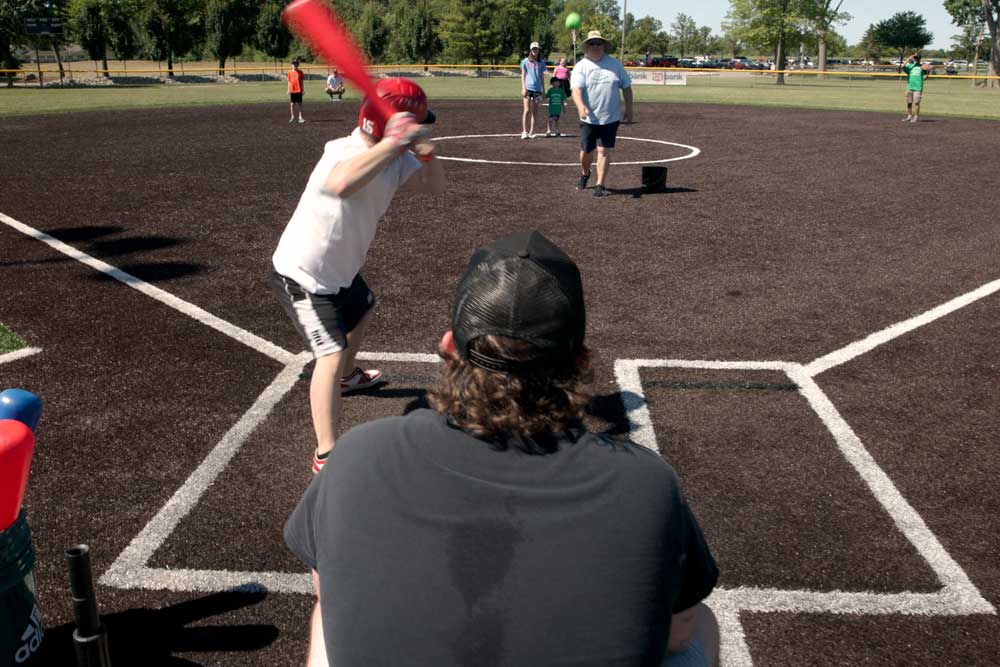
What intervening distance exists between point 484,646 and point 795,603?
2.48 m

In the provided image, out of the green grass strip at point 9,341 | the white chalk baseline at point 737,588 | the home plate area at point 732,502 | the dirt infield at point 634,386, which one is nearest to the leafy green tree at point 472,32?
the dirt infield at point 634,386

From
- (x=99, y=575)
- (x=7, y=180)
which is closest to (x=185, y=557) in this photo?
(x=99, y=575)

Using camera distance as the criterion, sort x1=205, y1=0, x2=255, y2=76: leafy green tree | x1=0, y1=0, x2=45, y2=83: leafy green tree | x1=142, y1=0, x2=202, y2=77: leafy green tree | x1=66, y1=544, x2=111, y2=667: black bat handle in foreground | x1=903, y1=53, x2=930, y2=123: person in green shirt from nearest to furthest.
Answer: x1=66, y1=544, x2=111, y2=667: black bat handle in foreground → x1=903, y1=53, x2=930, y2=123: person in green shirt → x1=0, y1=0, x2=45, y2=83: leafy green tree → x1=142, y1=0, x2=202, y2=77: leafy green tree → x1=205, y1=0, x2=255, y2=76: leafy green tree

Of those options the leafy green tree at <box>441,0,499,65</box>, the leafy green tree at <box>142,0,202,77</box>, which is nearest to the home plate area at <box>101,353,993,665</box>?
the leafy green tree at <box>142,0,202,77</box>

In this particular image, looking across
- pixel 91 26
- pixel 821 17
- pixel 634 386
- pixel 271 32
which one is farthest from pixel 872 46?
pixel 634 386

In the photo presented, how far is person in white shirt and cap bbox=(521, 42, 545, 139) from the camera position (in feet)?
66.8

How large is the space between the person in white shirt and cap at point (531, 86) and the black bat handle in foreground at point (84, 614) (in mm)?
18539

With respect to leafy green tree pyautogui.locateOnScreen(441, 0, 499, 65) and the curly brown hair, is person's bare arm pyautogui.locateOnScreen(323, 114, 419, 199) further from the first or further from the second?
leafy green tree pyautogui.locateOnScreen(441, 0, 499, 65)

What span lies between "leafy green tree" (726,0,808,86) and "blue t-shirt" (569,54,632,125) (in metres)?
62.8

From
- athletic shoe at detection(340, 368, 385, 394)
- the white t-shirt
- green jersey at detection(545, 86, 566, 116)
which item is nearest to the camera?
the white t-shirt

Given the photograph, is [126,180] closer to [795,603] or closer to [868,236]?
[868,236]

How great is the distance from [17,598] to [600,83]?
10.8 meters

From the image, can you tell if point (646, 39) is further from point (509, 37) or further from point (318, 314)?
point (318, 314)

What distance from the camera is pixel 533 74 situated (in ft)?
69.7
